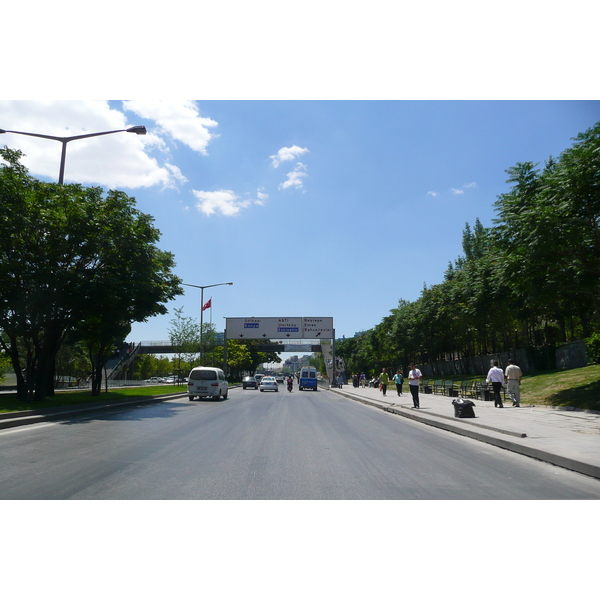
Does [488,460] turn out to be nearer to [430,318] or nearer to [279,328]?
[430,318]

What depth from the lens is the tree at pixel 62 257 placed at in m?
19.1

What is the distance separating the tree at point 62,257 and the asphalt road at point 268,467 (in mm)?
8354

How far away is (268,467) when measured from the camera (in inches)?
318

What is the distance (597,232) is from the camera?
1731 cm

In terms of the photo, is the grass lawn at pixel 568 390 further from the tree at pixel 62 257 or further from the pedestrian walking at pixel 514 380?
the tree at pixel 62 257

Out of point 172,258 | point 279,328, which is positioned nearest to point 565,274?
point 172,258

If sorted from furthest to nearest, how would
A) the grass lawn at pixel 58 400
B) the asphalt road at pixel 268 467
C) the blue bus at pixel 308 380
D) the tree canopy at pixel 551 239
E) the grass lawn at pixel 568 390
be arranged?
the blue bus at pixel 308 380, the grass lawn at pixel 568 390, the grass lawn at pixel 58 400, the tree canopy at pixel 551 239, the asphalt road at pixel 268 467

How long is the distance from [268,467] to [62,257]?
16169 millimetres

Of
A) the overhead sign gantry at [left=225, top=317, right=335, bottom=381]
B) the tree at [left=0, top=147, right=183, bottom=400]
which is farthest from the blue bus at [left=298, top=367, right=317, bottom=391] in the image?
the tree at [left=0, top=147, right=183, bottom=400]

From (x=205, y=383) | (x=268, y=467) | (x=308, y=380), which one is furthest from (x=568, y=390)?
(x=308, y=380)

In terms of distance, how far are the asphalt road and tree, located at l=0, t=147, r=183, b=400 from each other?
835cm

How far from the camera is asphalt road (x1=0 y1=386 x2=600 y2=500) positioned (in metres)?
6.38

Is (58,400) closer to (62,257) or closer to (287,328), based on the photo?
(62,257)

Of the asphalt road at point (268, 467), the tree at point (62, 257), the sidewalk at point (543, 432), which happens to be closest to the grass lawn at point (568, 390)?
the sidewalk at point (543, 432)
